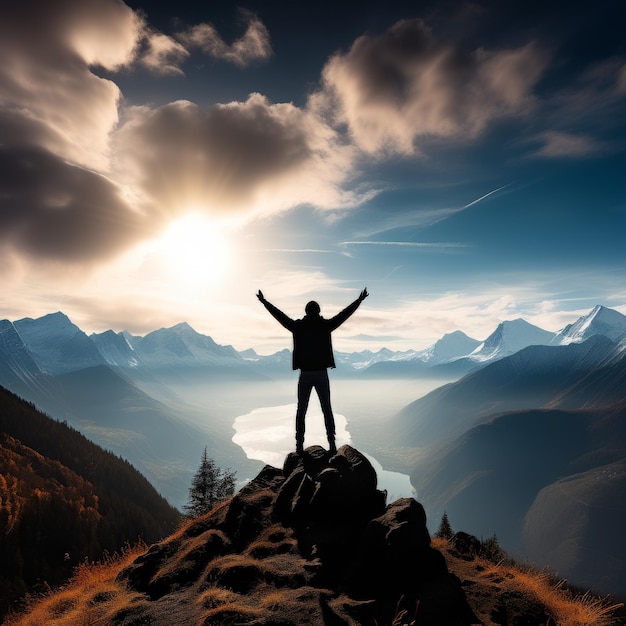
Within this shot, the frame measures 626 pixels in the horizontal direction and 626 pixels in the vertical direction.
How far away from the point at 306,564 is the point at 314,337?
7374 mm

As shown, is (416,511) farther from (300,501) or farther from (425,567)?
(300,501)

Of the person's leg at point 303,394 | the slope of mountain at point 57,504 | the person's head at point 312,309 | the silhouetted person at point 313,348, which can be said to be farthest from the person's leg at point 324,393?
the slope of mountain at point 57,504

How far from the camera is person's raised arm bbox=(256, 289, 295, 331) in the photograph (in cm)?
1475

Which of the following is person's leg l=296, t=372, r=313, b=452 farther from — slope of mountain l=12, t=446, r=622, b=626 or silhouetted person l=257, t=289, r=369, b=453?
slope of mountain l=12, t=446, r=622, b=626

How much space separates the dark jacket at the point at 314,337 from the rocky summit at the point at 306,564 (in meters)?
4.03

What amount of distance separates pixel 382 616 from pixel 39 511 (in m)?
130

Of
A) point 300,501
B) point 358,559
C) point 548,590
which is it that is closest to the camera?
point 358,559

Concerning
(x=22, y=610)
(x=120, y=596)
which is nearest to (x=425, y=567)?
(x=120, y=596)

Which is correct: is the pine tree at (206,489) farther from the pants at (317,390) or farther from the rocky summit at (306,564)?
the pants at (317,390)

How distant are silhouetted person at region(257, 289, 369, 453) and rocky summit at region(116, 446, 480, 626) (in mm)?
2774

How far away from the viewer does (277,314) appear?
48.7 ft

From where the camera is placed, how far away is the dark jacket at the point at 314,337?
1427 centimetres

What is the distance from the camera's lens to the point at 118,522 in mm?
112312

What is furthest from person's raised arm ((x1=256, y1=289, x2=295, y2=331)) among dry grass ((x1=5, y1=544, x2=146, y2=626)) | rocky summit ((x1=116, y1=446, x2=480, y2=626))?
dry grass ((x1=5, y1=544, x2=146, y2=626))
